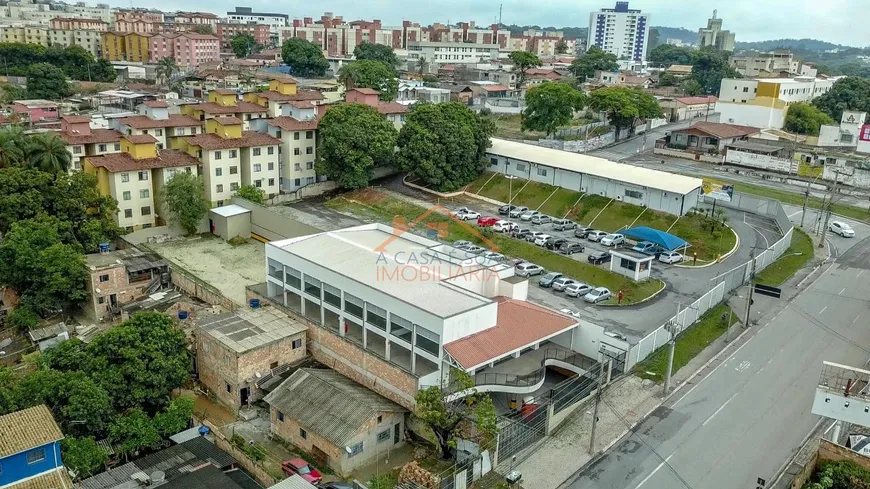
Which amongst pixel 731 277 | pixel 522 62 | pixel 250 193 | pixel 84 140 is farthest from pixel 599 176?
pixel 522 62

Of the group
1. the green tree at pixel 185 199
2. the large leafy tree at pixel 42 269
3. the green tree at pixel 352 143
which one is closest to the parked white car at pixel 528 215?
the green tree at pixel 352 143

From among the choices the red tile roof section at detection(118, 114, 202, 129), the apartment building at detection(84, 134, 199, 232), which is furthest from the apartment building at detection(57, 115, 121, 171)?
the apartment building at detection(84, 134, 199, 232)

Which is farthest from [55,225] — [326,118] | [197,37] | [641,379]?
[197,37]

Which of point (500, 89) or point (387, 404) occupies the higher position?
point (500, 89)

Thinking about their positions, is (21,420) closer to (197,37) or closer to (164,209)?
(164,209)

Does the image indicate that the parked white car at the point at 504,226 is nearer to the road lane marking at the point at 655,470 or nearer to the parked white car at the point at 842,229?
the parked white car at the point at 842,229

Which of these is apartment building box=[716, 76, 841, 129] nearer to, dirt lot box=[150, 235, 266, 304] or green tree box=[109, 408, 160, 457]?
dirt lot box=[150, 235, 266, 304]
